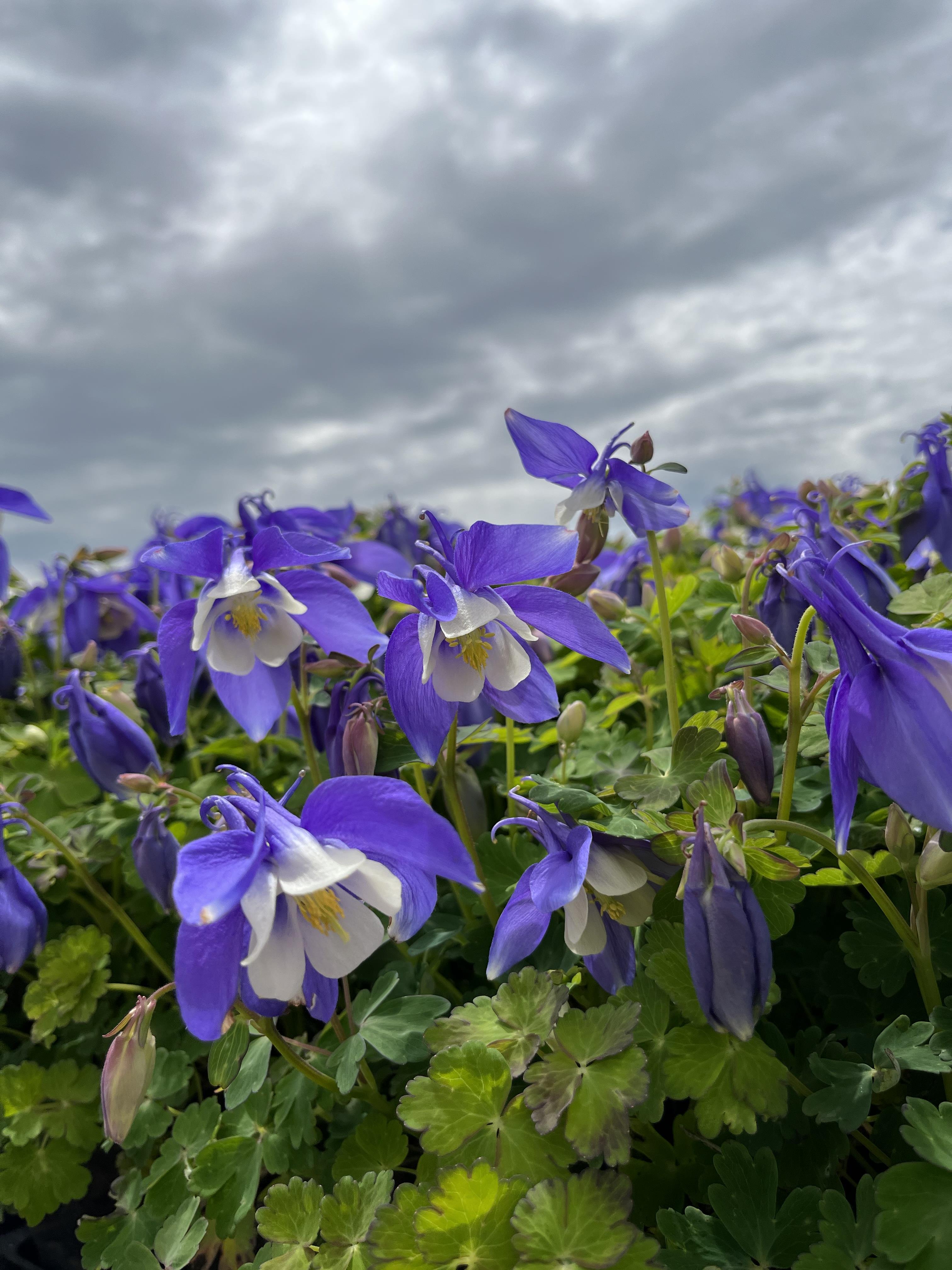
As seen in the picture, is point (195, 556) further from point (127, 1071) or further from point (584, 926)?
point (584, 926)

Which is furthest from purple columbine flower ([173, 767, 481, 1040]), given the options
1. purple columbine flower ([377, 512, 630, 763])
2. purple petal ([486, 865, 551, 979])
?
purple columbine flower ([377, 512, 630, 763])

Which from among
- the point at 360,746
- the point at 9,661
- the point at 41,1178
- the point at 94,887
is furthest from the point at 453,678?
the point at 9,661

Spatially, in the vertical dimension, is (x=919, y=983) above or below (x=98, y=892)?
below

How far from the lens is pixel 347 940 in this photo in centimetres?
114

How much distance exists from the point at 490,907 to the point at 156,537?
7.41 feet

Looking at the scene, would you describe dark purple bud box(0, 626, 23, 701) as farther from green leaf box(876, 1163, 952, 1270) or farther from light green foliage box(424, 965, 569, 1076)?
green leaf box(876, 1163, 952, 1270)

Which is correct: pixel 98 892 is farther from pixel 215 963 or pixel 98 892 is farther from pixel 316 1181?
pixel 215 963

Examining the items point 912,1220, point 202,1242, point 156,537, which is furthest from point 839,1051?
point 156,537

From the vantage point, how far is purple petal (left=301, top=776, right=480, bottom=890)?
106cm

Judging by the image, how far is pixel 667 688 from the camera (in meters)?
1.72

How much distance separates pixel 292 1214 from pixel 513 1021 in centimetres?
48

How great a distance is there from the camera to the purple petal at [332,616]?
170cm

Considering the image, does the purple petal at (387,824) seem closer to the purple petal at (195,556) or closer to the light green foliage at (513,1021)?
the light green foliage at (513,1021)

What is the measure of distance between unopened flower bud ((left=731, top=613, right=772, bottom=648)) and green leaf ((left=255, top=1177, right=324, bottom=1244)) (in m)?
1.10
